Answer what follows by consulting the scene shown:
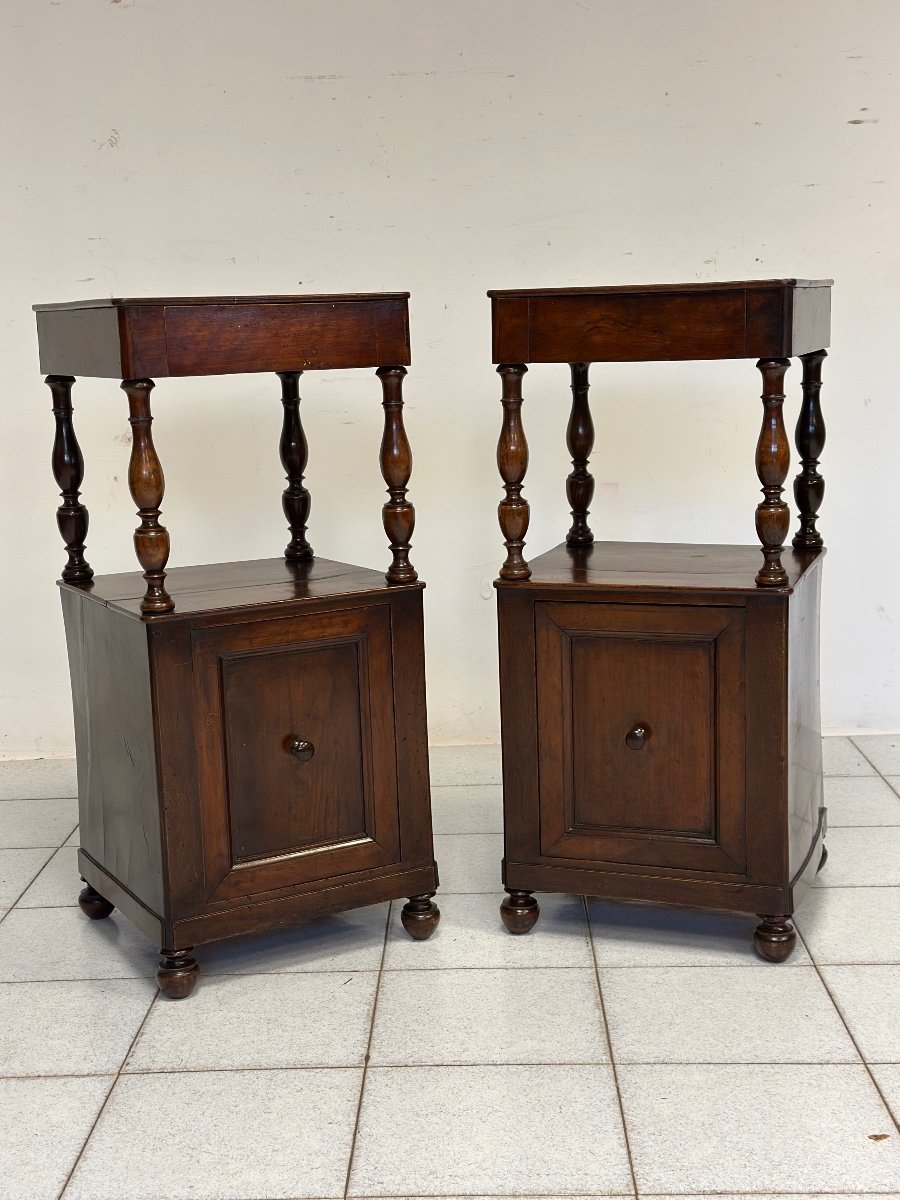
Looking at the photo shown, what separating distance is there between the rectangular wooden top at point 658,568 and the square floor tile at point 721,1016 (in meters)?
0.80

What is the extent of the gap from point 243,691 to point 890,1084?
4.67 ft

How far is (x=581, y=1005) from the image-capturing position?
2719mm

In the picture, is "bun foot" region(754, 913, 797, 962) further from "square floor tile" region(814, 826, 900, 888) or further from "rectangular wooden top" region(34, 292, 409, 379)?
"rectangular wooden top" region(34, 292, 409, 379)

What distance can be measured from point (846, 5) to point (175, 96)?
2.01 meters

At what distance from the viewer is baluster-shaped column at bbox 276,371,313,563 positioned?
3273 mm

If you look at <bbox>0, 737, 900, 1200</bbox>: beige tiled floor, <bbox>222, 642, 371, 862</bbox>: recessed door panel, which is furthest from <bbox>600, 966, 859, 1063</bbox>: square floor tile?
<bbox>222, 642, 371, 862</bbox>: recessed door panel

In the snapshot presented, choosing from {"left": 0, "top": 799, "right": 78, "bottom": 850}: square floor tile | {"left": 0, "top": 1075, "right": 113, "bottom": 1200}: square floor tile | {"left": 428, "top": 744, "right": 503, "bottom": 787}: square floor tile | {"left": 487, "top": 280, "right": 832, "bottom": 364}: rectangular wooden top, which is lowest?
{"left": 428, "top": 744, "right": 503, "bottom": 787}: square floor tile

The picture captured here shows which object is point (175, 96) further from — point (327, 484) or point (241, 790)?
point (241, 790)

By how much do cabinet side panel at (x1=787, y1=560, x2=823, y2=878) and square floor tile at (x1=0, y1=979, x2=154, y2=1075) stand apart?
55.5 inches

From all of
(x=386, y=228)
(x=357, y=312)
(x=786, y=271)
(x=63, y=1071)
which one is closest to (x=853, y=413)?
(x=786, y=271)

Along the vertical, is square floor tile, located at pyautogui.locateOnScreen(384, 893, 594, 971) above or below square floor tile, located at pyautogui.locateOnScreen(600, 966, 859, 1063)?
below

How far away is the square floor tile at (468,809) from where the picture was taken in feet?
12.3

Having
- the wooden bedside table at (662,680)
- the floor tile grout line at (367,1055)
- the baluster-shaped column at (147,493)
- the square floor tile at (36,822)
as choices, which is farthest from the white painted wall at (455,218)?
the baluster-shaped column at (147,493)

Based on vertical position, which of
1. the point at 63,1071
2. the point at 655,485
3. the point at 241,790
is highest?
the point at 655,485
